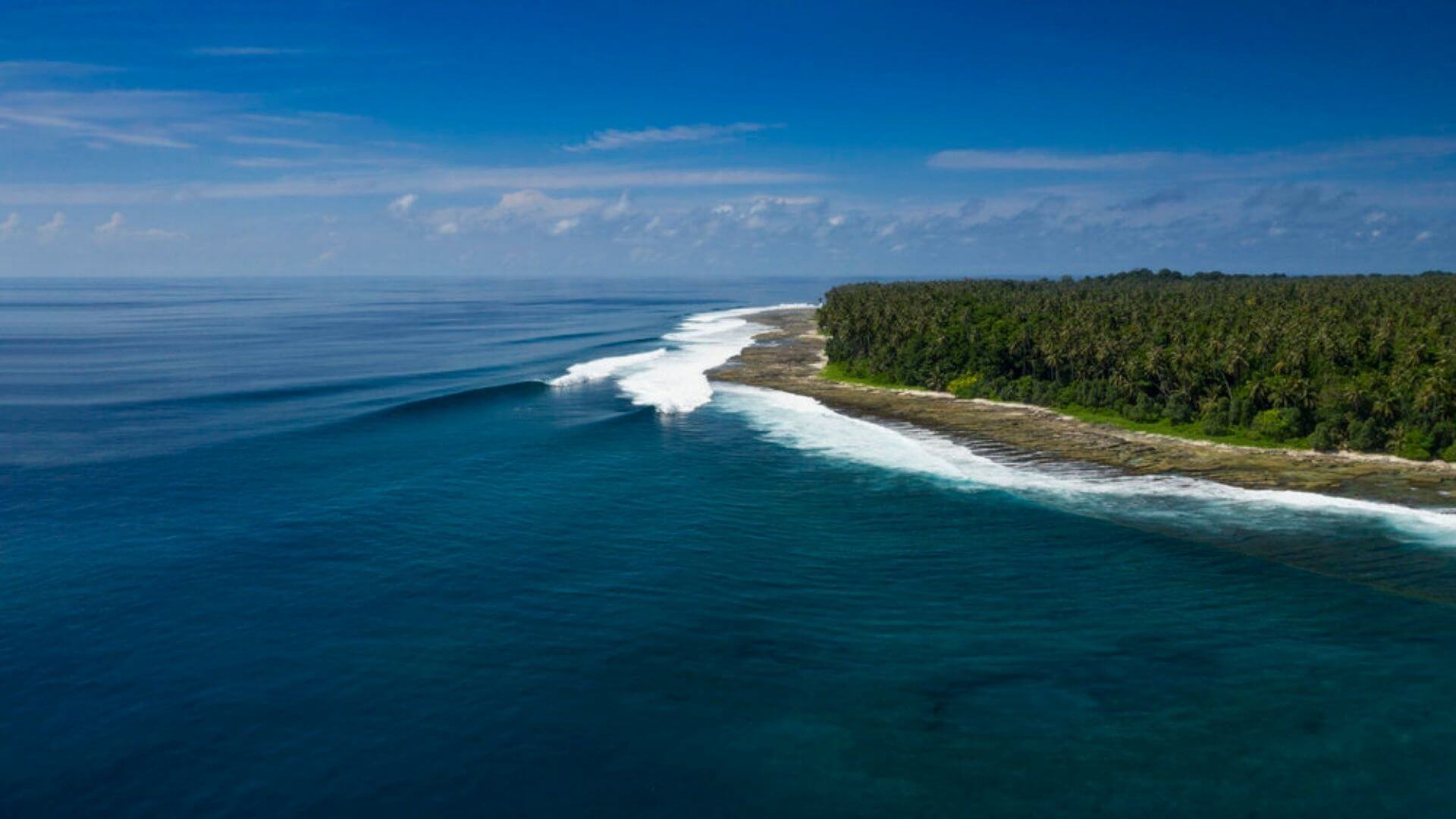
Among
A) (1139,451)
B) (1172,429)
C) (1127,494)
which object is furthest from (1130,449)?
(1127,494)

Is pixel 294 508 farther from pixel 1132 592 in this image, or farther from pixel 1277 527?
pixel 1277 527

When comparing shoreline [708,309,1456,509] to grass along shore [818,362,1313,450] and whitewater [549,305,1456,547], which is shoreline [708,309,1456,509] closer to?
grass along shore [818,362,1313,450]

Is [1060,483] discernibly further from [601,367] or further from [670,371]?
[601,367]

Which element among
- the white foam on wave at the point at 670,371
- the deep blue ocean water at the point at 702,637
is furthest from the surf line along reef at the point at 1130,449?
the white foam on wave at the point at 670,371

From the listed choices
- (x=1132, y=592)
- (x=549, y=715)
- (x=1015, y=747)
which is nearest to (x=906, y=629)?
(x=1015, y=747)

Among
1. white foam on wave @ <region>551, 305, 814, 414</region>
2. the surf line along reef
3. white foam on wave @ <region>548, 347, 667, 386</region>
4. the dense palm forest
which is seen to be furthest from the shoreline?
white foam on wave @ <region>548, 347, 667, 386</region>

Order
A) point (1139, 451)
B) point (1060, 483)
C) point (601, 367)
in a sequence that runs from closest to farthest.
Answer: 1. point (1060, 483)
2. point (1139, 451)
3. point (601, 367)
